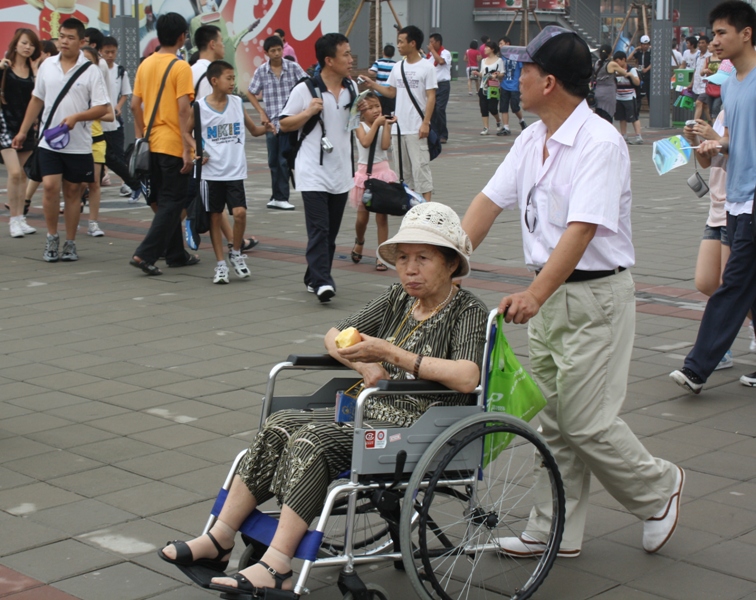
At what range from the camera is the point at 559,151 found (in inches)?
142

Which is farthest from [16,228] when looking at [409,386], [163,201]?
[409,386]

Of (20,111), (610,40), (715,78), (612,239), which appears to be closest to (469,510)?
(612,239)

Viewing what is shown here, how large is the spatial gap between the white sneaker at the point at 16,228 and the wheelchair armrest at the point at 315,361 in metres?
7.96

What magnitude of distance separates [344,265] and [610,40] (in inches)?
1590

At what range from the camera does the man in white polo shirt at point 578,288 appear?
352 cm

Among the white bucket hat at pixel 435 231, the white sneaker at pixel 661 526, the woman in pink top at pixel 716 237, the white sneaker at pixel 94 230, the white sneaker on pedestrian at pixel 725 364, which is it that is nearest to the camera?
the white bucket hat at pixel 435 231

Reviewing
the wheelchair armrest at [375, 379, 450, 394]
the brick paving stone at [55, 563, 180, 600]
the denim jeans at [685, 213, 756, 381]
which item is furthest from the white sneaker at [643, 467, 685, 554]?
the denim jeans at [685, 213, 756, 381]

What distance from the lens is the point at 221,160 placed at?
28.6 ft

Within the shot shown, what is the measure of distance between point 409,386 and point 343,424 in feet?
0.91

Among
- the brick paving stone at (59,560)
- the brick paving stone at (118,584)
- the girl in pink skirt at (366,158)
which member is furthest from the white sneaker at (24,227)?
the brick paving stone at (118,584)

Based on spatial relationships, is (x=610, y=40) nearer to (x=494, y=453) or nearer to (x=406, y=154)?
(x=406, y=154)

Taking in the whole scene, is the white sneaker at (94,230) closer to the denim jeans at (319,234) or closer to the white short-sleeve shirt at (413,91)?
the white short-sleeve shirt at (413,91)

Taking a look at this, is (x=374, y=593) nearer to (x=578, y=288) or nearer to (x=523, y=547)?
(x=523, y=547)

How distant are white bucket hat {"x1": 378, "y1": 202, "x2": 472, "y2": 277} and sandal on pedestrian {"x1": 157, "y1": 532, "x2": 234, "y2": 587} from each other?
1088mm
